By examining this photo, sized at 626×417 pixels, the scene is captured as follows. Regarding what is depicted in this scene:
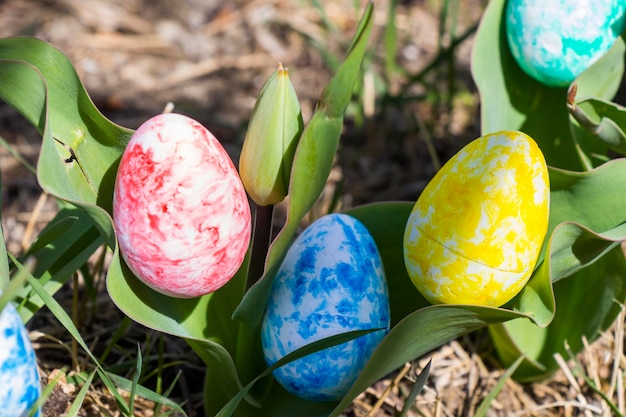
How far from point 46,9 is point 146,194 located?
5.68 feet

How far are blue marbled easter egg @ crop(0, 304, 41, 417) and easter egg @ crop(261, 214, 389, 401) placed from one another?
0.98 ft

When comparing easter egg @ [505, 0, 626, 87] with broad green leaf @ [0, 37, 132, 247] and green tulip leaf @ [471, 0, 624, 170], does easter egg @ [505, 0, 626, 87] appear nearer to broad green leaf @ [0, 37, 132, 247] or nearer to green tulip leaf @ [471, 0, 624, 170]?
green tulip leaf @ [471, 0, 624, 170]

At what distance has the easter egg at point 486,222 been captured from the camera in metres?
0.88

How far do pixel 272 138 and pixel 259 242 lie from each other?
17cm

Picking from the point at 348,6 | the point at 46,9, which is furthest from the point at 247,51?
the point at 46,9

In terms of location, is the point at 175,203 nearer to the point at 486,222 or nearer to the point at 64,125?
the point at 64,125

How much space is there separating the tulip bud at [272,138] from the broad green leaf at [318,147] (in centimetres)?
4

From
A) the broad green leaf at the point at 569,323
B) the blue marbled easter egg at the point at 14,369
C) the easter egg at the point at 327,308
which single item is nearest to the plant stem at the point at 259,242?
the easter egg at the point at 327,308

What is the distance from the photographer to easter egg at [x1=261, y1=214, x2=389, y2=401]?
96cm

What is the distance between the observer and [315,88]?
7.32ft

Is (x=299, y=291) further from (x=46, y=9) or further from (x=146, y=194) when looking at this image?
(x=46, y=9)

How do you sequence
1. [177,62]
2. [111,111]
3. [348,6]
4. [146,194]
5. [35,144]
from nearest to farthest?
1. [146,194]
2. [35,144]
3. [111,111]
4. [177,62]
5. [348,6]

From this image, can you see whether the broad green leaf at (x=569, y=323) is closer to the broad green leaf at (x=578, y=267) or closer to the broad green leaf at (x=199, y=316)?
the broad green leaf at (x=578, y=267)

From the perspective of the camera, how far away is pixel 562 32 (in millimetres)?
1125
